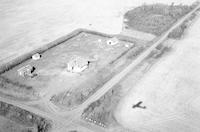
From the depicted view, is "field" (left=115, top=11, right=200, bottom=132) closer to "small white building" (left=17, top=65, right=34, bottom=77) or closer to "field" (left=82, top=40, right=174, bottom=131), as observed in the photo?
"field" (left=82, top=40, right=174, bottom=131)

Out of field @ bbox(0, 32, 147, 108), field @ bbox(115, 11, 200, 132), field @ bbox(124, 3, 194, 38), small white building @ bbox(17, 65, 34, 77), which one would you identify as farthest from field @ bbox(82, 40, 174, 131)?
field @ bbox(124, 3, 194, 38)

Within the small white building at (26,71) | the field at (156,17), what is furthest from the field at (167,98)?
the small white building at (26,71)

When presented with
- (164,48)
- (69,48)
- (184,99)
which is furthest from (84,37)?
(184,99)

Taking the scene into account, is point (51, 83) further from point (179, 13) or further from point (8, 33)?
point (179, 13)

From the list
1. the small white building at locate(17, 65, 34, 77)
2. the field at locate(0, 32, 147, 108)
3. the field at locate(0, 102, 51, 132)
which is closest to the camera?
the field at locate(0, 102, 51, 132)

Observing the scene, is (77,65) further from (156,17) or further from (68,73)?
(156,17)

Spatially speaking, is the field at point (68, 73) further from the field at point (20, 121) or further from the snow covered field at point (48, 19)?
the snow covered field at point (48, 19)

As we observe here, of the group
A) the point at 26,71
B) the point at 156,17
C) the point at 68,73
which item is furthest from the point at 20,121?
the point at 156,17
